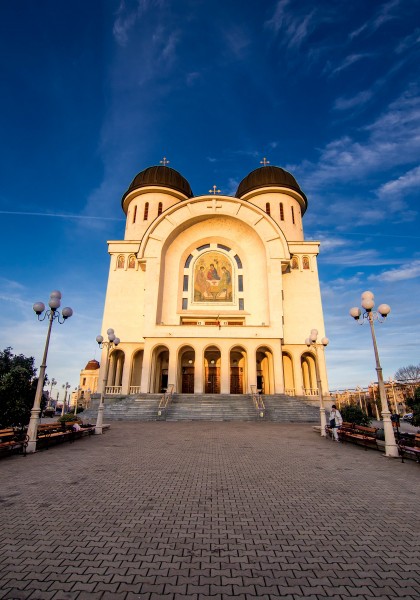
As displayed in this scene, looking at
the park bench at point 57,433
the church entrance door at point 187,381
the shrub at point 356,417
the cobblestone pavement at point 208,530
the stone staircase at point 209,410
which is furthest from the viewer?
the church entrance door at point 187,381

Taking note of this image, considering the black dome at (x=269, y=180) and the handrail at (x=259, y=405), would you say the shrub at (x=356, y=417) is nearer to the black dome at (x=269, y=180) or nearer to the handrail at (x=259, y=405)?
the handrail at (x=259, y=405)

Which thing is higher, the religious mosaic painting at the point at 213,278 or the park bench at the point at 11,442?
the religious mosaic painting at the point at 213,278

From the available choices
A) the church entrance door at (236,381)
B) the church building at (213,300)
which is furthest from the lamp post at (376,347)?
the church entrance door at (236,381)

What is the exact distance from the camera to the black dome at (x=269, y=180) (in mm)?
35344

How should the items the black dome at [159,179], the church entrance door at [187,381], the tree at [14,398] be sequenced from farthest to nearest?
the black dome at [159,179] → the church entrance door at [187,381] → the tree at [14,398]

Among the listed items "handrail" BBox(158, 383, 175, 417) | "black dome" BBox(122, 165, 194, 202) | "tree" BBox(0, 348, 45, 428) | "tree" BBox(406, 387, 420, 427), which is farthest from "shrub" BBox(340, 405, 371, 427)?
"black dome" BBox(122, 165, 194, 202)

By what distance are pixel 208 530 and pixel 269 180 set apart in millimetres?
36406

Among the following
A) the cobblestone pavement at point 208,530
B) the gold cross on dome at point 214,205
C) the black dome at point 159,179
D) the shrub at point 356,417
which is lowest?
the cobblestone pavement at point 208,530

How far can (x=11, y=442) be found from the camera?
8.28 meters

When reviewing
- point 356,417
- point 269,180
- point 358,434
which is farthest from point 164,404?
point 269,180

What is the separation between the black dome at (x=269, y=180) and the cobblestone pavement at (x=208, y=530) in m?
33.0

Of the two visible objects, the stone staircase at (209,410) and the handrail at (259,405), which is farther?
the handrail at (259,405)

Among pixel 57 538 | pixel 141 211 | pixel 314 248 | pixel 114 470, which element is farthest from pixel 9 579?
pixel 141 211

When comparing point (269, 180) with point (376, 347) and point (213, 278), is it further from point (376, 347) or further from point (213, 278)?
point (376, 347)
